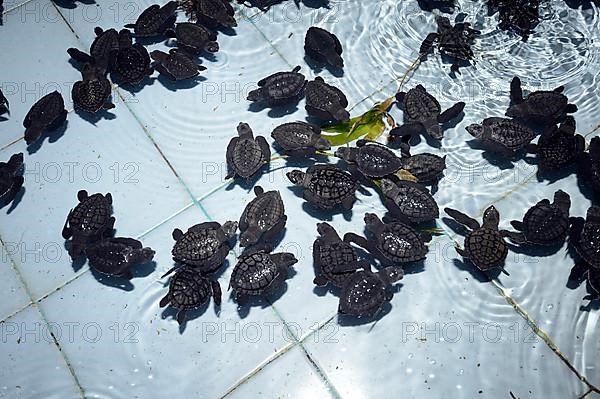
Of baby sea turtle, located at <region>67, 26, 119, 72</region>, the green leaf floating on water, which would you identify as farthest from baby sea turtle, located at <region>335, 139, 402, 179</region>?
baby sea turtle, located at <region>67, 26, 119, 72</region>

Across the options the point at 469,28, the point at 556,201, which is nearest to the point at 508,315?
the point at 556,201

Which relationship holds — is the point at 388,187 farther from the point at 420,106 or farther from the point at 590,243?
the point at 590,243

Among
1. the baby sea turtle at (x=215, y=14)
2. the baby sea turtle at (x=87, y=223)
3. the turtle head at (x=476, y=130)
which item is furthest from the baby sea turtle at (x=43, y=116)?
the turtle head at (x=476, y=130)

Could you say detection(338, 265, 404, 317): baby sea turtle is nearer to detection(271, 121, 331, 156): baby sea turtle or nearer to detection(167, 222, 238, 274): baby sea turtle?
detection(167, 222, 238, 274): baby sea turtle

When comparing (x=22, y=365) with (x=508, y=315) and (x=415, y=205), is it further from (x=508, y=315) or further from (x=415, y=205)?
(x=508, y=315)

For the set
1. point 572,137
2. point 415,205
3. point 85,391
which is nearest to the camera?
point 85,391
